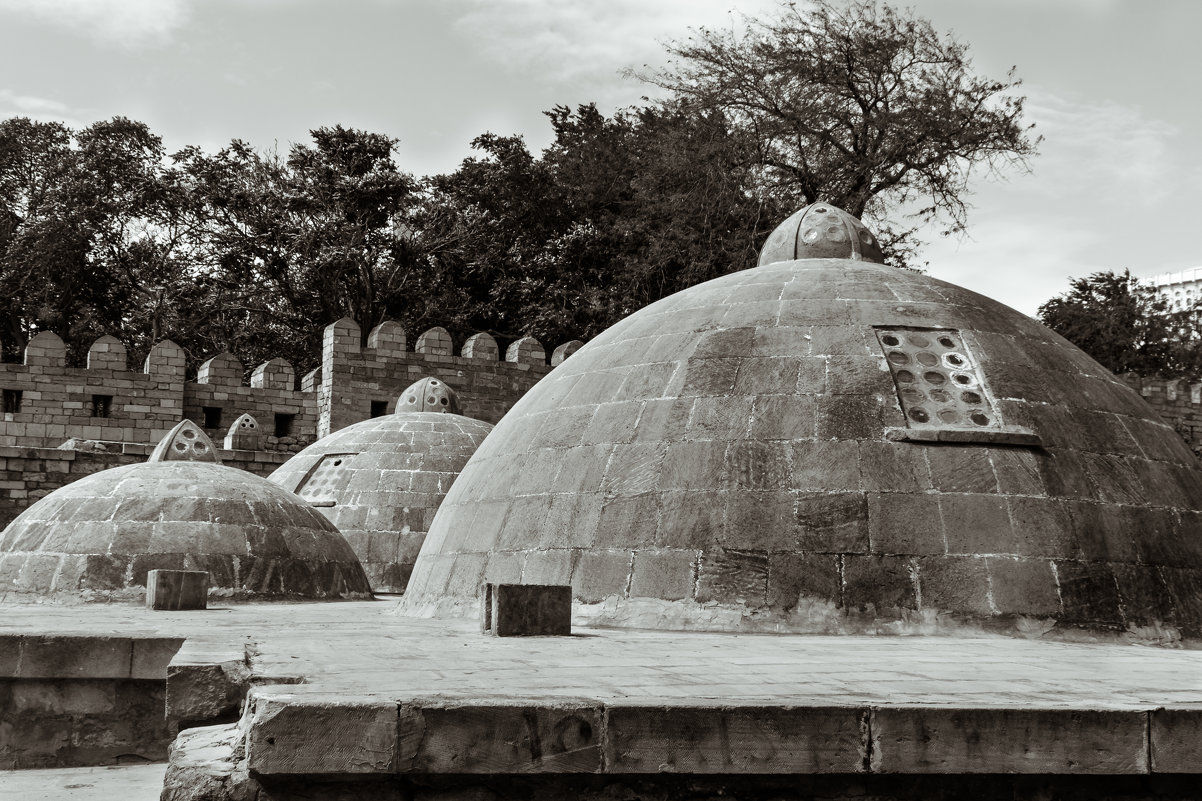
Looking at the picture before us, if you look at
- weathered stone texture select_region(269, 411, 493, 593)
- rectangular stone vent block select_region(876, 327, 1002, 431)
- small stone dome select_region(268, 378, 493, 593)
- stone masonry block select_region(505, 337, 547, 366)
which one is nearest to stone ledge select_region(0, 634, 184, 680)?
rectangular stone vent block select_region(876, 327, 1002, 431)

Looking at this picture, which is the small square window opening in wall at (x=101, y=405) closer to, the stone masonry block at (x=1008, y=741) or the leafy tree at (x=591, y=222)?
the leafy tree at (x=591, y=222)

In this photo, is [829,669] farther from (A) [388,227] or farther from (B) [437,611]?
(A) [388,227]

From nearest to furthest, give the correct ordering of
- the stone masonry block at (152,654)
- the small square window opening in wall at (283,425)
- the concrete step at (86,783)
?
1. the concrete step at (86,783)
2. the stone masonry block at (152,654)
3. the small square window opening in wall at (283,425)

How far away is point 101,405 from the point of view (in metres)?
31.4

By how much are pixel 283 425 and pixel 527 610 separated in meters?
25.4

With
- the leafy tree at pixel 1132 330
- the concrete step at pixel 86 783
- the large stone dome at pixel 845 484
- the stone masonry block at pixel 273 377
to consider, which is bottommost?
the concrete step at pixel 86 783

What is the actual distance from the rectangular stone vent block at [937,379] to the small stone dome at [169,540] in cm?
805

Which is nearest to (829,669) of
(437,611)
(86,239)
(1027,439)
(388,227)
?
(1027,439)

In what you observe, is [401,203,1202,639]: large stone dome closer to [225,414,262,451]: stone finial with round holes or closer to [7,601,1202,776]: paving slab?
[7,601,1202,776]: paving slab

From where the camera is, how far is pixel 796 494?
31.2 feet

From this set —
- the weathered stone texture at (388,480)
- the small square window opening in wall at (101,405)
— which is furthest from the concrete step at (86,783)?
the small square window opening in wall at (101,405)

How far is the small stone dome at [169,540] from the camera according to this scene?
14.5m

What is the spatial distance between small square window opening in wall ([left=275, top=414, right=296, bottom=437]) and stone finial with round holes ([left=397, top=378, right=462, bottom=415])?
273 inches

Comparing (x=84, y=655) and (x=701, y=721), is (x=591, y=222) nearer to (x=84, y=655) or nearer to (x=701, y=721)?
(x=84, y=655)
